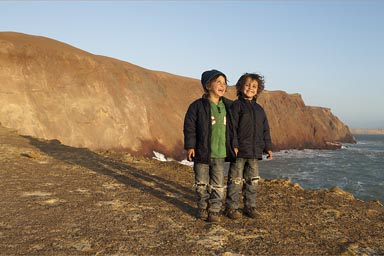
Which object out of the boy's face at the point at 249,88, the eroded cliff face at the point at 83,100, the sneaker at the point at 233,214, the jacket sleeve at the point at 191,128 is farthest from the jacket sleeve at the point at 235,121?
the eroded cliff face at the point at 83,100

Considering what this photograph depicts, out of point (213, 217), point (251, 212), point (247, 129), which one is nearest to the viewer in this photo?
point (213, 217)

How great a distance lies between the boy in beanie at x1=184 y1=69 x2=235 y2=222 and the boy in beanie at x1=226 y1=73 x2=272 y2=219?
168 millimetres

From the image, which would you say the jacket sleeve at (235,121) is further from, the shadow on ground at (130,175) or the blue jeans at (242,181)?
the shadow on ground at (130,175)

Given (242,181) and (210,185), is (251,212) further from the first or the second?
(210,185)

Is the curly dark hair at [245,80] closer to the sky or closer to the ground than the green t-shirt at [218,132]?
closer to the sky

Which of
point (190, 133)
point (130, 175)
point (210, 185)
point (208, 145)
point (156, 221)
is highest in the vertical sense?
point (190, 133)

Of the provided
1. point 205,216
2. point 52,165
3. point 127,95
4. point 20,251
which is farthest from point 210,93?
point 127,95

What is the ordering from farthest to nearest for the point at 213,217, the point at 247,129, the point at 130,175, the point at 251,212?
1. the point at 130,175
2. the point at 247,129
3. the point at 251,212
4. the point at 213,217

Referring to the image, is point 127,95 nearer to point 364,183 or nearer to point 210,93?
point 364,183

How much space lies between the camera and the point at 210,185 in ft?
13.6

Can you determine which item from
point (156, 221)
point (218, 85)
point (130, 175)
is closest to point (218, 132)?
point (218, 85)

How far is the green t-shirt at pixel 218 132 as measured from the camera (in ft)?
13.5

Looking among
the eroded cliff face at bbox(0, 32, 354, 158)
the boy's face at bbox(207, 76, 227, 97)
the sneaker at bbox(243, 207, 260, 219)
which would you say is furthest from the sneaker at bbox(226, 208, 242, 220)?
the eroded cliff face at bbox(0, 32, 354, 158)

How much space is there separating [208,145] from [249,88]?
3.57 feet
